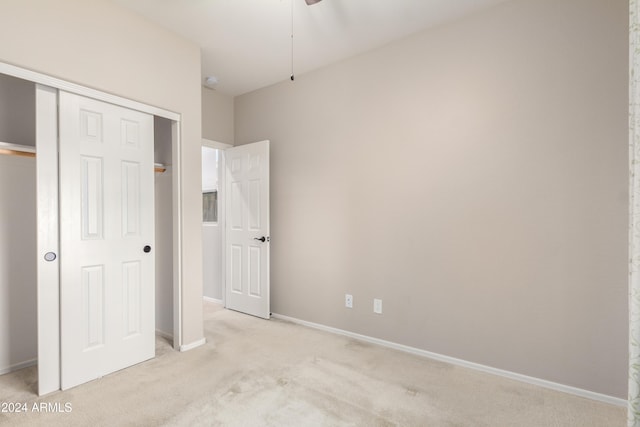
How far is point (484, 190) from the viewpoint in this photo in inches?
101

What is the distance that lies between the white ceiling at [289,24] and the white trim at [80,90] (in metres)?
0.70

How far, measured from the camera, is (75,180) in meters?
2.32

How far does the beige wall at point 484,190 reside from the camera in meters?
2.17

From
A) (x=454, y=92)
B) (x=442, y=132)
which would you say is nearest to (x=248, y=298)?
(x=442, y=132)

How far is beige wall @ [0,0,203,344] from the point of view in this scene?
208cm

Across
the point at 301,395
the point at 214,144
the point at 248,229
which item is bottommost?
the point at 301,395

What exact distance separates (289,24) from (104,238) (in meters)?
2.23

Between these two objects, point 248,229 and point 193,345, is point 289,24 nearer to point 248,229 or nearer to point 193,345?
point 248,229

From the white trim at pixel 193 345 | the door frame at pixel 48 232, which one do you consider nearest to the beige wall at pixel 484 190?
the white trim at pixel 193 345

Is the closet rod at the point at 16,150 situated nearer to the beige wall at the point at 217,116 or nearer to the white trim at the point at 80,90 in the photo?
the white trim at the point at 80,90

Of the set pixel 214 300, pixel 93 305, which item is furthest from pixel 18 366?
pixel 214 300

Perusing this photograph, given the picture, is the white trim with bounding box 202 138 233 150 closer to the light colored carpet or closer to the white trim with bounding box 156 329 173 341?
the white trim with bounding box 156 329 173 341

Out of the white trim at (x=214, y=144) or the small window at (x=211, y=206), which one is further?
the small window at (x=211, y=206)

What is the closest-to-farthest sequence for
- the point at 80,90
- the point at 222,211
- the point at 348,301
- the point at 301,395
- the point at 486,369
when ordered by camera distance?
Answer: the point at 301,395
the point at 80,90
the point at 486,369
the point at 348,301
the point at 222,211
